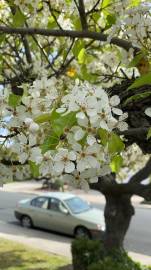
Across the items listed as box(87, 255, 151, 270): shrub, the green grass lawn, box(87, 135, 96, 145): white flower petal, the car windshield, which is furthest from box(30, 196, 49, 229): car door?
box(87, 135, 96, 145): white flower petal

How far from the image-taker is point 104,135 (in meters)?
1.62

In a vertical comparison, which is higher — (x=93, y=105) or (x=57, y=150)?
(x=93, y=105)

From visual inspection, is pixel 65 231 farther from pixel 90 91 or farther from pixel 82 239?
pixel 90 91

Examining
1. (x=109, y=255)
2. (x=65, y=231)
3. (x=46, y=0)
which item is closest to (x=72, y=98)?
(x=46, y=0)

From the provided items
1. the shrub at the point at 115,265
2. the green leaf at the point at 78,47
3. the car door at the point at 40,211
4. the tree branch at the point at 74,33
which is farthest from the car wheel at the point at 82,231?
the tree branch at the point at 74,33

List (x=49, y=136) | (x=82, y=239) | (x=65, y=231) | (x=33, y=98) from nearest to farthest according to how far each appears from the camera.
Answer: (x=49, y=136), (x=33, y=98), (x=82, y=239), (x=65, y=231)

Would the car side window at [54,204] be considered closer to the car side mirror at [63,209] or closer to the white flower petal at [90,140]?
the car side mirror at [63,209]

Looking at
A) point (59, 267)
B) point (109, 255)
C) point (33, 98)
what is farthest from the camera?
point (59, 267)

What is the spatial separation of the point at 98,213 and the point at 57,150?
12.6 metres

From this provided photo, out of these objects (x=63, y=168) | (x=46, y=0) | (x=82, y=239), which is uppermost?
(x=46, y=0)

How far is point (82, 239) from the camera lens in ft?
27.2

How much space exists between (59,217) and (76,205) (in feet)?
2.29

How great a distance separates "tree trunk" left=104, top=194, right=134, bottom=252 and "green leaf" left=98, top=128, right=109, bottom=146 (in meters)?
5.84

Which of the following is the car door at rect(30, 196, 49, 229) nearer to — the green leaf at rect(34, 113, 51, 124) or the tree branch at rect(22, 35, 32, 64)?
the tree branch at rect(22, 35, 32, 64)
